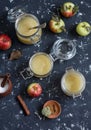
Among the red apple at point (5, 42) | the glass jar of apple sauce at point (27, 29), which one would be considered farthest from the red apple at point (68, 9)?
the red apple at point (5, 42)

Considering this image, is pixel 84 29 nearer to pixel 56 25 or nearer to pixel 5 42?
pixel 56 25

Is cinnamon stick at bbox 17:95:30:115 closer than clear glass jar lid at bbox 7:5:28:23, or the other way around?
cinnamon stick at bbox 17:95:30:115

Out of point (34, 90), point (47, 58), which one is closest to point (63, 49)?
point (47, 58)

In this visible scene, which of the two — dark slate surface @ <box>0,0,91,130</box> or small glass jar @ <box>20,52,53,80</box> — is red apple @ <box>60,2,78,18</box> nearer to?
dark slate surface @ <box>0,0,91,130</box>

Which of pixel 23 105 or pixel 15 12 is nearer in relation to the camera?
pixel 23 105

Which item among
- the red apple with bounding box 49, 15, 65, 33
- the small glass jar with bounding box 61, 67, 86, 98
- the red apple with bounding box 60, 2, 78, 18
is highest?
the red apple with bounding box 60, 2, 78, 18

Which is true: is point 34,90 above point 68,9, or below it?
below

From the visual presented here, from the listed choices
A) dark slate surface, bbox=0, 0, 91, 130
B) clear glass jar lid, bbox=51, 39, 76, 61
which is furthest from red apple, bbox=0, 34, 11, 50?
clear glass jar lid, bbox=51, 39, 76, 61

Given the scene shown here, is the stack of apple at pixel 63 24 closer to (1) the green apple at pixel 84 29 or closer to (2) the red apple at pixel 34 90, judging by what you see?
(1) the green apple at pixel 84 29
